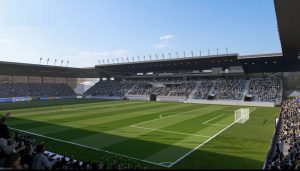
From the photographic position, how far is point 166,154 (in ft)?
60.2

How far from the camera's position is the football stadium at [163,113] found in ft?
53.7

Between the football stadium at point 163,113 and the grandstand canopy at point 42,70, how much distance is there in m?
0.27

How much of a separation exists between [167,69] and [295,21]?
60.3 m

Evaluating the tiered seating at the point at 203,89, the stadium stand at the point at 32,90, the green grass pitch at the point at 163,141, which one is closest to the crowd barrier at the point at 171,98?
the tiered seating at the point at 203,89

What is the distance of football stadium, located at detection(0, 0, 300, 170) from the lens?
53.7ft

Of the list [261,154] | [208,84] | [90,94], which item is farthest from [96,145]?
[90,94]

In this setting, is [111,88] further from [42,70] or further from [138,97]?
[42,70]

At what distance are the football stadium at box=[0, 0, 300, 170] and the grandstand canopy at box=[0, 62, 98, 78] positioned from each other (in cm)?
27

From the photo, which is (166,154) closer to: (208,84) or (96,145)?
(96,145)

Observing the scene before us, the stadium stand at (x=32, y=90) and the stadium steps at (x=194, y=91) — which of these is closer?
the stadium steps at (x=194, y=91)

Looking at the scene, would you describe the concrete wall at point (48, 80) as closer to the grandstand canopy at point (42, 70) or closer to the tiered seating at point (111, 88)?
the grandstand canopy at point (42, 70)

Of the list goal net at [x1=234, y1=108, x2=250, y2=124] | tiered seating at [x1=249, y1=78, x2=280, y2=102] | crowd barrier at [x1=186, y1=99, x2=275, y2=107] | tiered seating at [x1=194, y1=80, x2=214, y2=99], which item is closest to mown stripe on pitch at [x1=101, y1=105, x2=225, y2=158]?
goal net at [x1=234, y1=108, x2=250, y2=124]

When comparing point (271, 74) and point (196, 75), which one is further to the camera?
point (196, 75)

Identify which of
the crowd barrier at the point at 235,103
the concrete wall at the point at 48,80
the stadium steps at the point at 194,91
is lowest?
the crowd barrier at the point at 235,103
